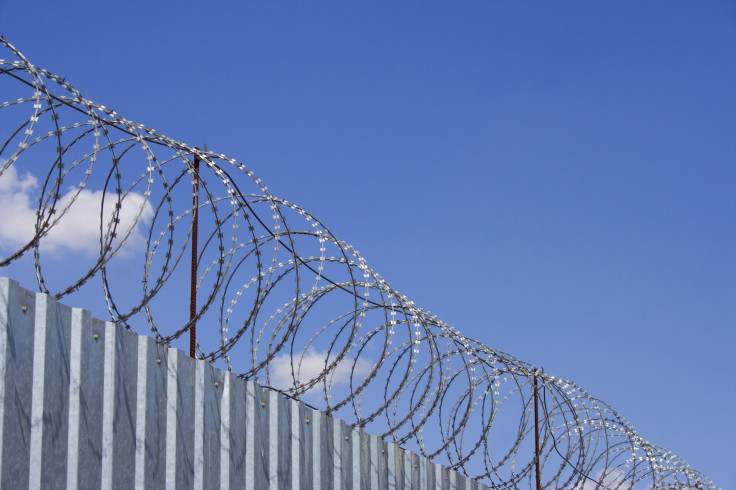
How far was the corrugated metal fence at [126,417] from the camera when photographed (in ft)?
26.7

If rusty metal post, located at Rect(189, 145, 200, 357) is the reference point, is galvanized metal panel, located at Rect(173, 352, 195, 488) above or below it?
below

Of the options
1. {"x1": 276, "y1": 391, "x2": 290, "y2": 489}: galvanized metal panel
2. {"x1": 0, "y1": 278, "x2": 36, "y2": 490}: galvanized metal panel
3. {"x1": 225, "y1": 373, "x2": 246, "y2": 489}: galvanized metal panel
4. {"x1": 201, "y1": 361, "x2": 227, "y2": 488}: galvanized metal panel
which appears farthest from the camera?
{"x1": 276, "y1": 391, "x2": 290, "y2": 489}: galvanized metal panel

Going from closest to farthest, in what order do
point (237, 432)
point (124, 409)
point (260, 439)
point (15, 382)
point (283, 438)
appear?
point (15, 382) < point (124, 409) < point (237, 432) < point (260, 439) < point (283, 438)

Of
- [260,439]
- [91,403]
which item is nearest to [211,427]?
[260,439]

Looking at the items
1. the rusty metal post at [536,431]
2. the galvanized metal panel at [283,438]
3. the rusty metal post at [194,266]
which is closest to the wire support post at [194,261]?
the rusty metal post at [194,266]

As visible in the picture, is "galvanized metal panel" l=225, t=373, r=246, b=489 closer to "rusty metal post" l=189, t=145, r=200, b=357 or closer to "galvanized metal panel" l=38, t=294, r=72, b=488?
"rusty metal post" l=189, t=145, r=200, b=357

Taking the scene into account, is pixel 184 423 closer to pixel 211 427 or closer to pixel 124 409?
pixel 211 427

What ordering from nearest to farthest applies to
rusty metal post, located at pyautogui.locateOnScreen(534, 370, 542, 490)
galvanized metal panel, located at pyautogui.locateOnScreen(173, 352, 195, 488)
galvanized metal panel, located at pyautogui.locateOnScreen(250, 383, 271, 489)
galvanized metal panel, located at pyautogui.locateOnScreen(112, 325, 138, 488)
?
galvanized metal panel, located at pyautogui.locateOnScreen(112, 325, 138, 488)
galvanized metal panel, located at pyautogui.locateOnScreen(173, 352, 195, 488)
galvanized metal panel, located at pyautogui.locateOnScreen(250, 383, 271, 489)
rusty metal post, located at pyautogui.locateOnScreen(534, 370, 542, 490)

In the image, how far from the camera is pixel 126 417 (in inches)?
353

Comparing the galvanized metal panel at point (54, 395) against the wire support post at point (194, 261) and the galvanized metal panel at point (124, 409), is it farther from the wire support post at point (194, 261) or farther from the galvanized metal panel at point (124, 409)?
the wire support post at point (194, 261)

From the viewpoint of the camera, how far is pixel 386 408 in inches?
492

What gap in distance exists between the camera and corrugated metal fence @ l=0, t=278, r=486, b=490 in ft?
26.7

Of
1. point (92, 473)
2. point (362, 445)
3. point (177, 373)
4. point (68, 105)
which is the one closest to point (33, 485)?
point (92, 473)

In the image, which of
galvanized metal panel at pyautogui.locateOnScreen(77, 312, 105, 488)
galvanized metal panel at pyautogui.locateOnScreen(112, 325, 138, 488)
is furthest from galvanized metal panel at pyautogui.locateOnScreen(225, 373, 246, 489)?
galvanized metal panel at pyautogui.locateOnScreen(77, 312, 105, 488)
